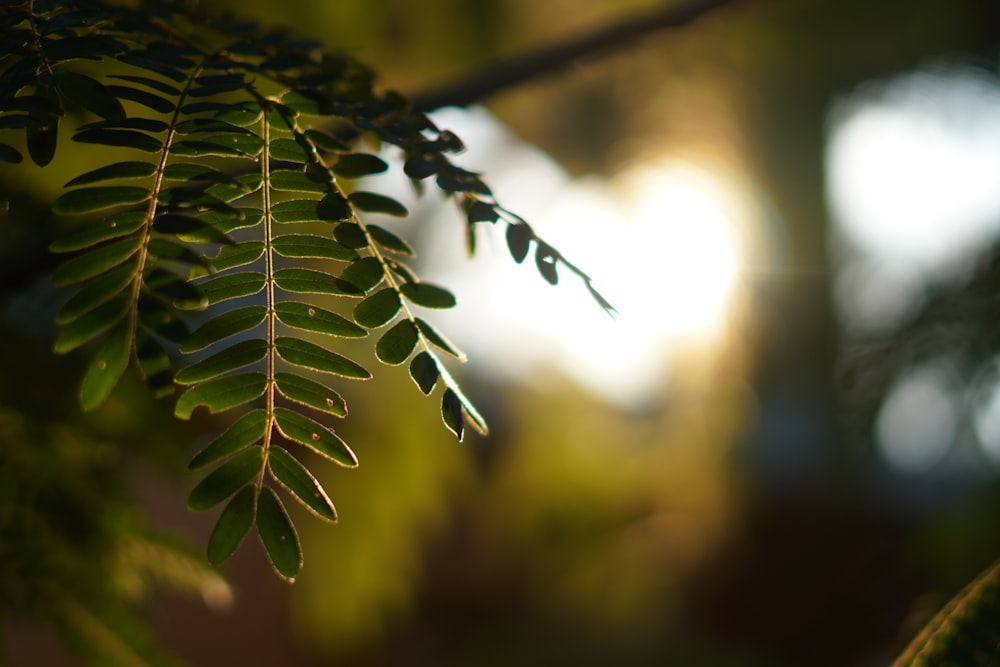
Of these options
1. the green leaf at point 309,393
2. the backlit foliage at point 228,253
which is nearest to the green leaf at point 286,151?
the backlit foliage at point 228,253

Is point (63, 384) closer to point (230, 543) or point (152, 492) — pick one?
point (230, 543)

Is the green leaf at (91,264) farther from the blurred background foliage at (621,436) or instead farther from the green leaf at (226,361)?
the blurred background foliage at (621,436)

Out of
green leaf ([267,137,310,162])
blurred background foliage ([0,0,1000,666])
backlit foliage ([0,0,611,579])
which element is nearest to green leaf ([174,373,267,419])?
backlit foliage ([0,0,611,579])

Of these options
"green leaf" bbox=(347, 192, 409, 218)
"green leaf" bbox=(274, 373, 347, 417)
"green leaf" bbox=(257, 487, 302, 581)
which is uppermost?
"green leaf" bbox=(347, 192, 409, 218)

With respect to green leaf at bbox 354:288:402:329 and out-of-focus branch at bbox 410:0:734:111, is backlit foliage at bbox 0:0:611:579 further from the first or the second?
out-of-focus branch at bbox 410:0:734:111

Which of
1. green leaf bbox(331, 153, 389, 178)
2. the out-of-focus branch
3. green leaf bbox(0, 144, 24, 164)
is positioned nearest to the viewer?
green leaf bbox(0, 144, 24, 164)

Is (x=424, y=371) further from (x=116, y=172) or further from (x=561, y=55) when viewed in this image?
(x=561, y=55)

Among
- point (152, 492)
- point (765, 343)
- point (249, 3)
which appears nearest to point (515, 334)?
point (765, 343)
